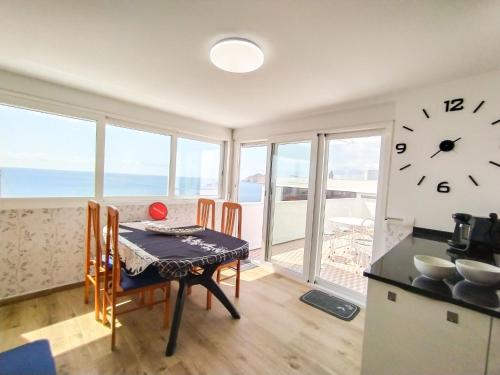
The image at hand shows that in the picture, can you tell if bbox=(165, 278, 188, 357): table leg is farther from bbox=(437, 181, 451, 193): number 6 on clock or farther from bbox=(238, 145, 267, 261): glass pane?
bbox=(437, 181, 451, 193): number 6 on clock

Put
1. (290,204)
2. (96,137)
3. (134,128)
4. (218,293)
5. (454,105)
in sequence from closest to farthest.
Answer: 1. (454,105)
2. (218,293)
3. (96,137)
4. (134,128)
5. (290,204)

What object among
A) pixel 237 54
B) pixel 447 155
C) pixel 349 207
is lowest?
pixel 349 207

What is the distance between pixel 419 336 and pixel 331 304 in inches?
65.1

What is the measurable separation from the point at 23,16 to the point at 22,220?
6.03 ft

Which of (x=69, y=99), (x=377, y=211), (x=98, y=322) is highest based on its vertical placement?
(x=69, y=99)

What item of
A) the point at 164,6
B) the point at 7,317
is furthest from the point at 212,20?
the point at 7,317

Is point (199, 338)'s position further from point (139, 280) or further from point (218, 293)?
point (139, 280)

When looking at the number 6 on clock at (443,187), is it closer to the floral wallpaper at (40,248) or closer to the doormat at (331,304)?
the doormat at (331,304)

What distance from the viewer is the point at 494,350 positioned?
88 centimetres

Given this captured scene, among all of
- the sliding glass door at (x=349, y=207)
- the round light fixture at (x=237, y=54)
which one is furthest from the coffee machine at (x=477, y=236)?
the round light fixture at (x=237, y=54)

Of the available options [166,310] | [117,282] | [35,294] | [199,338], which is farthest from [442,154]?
[35,294]

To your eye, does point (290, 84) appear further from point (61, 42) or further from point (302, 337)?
point (302, 337)

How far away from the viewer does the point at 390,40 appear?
141 cm

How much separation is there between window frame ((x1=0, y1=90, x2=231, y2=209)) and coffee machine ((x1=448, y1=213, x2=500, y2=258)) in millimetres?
3103
